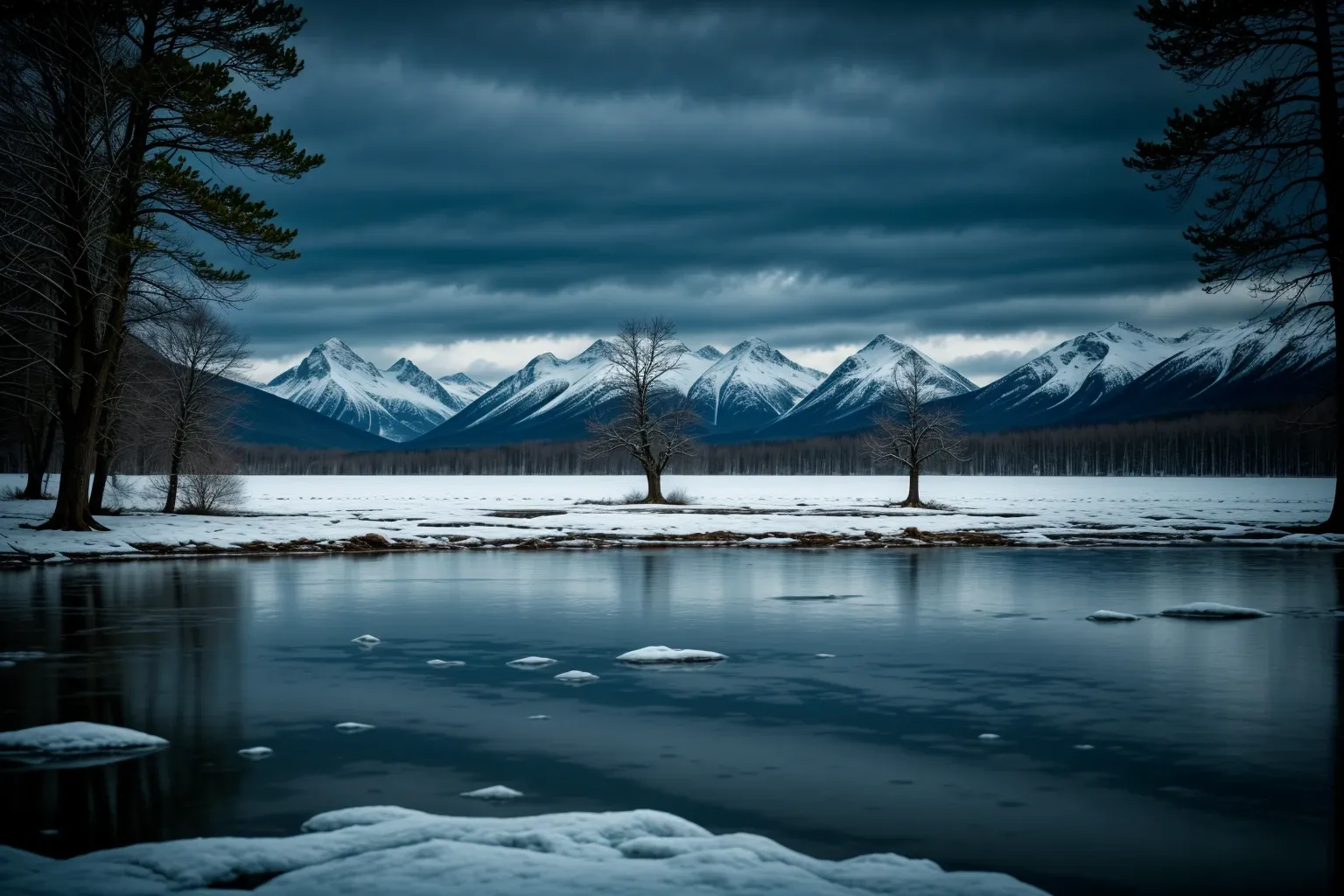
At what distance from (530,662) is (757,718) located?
4.51 meters

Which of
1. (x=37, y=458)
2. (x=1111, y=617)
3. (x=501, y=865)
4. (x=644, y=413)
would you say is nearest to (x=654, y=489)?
(x=644, y=413)

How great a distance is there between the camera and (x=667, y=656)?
14883mm

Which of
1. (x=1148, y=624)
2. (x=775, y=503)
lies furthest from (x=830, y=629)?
(x=775, y=503)

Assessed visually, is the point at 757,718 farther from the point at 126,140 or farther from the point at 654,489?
the point at 654,489

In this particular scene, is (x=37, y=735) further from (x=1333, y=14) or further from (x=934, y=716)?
(x=1333, y=14)

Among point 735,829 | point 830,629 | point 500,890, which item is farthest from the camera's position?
point 830,629

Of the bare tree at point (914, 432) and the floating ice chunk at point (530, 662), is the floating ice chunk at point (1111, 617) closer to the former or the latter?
the floating ice chunk at point (530, 662)

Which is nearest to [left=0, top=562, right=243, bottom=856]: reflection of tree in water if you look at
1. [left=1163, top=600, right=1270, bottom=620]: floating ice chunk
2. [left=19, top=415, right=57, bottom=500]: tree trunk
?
[left=1163, top=600, right=1270, bottom=620]: floating ice chunk

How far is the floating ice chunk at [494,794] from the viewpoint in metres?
8.39

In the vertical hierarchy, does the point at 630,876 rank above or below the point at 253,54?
below

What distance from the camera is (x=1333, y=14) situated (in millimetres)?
32375

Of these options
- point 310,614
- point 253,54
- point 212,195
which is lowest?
point 310,614

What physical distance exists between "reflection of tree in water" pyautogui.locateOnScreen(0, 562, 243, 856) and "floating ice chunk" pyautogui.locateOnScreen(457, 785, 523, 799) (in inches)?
72.5

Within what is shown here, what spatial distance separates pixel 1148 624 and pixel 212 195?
2698 cm
